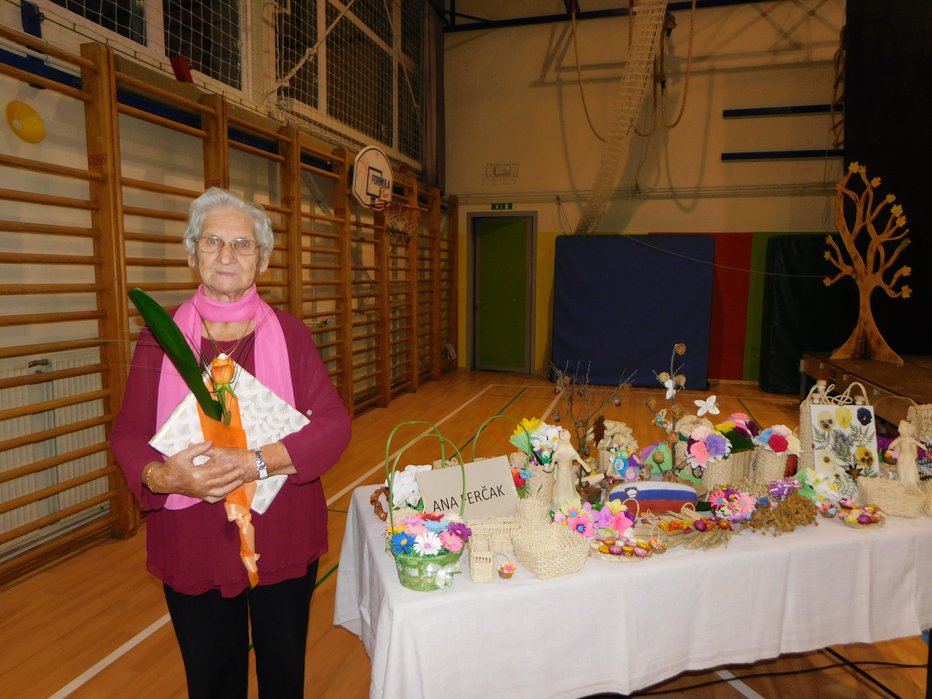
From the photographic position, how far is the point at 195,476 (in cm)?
103

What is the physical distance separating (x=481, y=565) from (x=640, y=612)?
14.2 inches

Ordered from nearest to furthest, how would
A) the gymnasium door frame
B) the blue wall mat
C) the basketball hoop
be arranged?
the basketball hoop
the blue wall mat
the gymnasium door frame

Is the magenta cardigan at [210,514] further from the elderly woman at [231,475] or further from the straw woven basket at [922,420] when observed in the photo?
the straw woven basket at [922,420]

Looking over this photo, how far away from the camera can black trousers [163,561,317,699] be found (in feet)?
3.77

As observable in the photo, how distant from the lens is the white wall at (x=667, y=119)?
262 inches

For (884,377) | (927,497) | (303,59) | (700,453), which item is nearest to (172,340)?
(700,453)

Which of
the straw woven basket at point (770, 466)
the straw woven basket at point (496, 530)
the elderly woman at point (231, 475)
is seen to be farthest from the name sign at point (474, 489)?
the straw woven basket at point (770, 466)

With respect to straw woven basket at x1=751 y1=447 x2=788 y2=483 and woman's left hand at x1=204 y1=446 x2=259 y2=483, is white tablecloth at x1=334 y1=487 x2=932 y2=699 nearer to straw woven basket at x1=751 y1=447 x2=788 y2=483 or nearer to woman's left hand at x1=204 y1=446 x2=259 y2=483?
straw woven basket at x1=751 y1=447 x2=788 y2=483

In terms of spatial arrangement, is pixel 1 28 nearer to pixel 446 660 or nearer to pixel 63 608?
pixel 63 608

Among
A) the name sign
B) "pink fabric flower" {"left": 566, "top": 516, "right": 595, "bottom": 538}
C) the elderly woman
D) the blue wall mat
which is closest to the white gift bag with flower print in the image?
"pink fabric flower" {"left": 566, "top": 516, "right": 595, "bottom": 538}

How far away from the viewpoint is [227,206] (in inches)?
46.1

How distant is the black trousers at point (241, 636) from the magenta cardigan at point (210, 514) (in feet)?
0.14

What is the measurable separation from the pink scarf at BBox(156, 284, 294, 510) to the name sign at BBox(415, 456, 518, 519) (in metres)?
0.38

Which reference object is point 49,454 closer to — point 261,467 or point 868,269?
point 261,467
